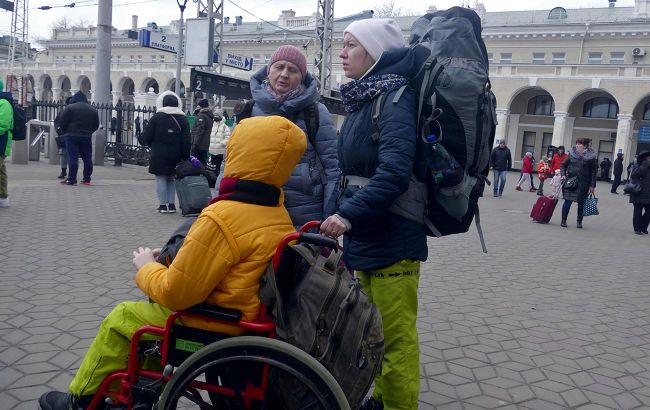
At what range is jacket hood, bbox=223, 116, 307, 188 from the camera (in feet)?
7.57

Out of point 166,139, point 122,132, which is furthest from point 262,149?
point 122,132

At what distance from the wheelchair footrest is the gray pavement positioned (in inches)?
45.5

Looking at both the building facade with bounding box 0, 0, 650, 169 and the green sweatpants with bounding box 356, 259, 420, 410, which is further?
the building facade with bounding box 0, 0, 650, 169

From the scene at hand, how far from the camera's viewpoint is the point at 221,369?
2.21 m

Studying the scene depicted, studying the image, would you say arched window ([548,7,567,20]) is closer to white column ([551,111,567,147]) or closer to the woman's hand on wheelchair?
white column ([551,111,567,147])

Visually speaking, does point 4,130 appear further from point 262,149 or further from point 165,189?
point 262,149

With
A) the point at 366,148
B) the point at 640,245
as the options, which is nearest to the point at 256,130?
the point at 366,148

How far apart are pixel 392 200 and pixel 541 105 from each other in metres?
44.2

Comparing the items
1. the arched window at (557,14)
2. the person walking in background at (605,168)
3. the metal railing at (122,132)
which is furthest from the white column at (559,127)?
the metal railing at (122,132)

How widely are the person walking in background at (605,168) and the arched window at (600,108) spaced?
6523mm

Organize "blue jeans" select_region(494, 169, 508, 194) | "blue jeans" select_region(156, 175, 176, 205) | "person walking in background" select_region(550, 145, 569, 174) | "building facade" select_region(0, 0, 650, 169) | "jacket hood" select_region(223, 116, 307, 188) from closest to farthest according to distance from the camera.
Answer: "jacket hood" select_region(223, 116, 307, 188) < "blue jeans" select_region(156, 175, 176, 205) < "blue jeans" select_region(494, 169, 508, 194) < "person walking in background" select_region(550, 145, 569, 174) < "building facade" select_region(0, 0, 650, 169)

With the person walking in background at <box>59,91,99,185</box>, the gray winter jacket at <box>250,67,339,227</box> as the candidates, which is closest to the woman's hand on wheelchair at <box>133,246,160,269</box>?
the gray winter jacket at <box>250,67,339,227</box>

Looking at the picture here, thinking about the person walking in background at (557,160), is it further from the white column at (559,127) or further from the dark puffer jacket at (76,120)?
the white column at (559,127)

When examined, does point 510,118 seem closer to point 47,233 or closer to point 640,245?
point 640,245
